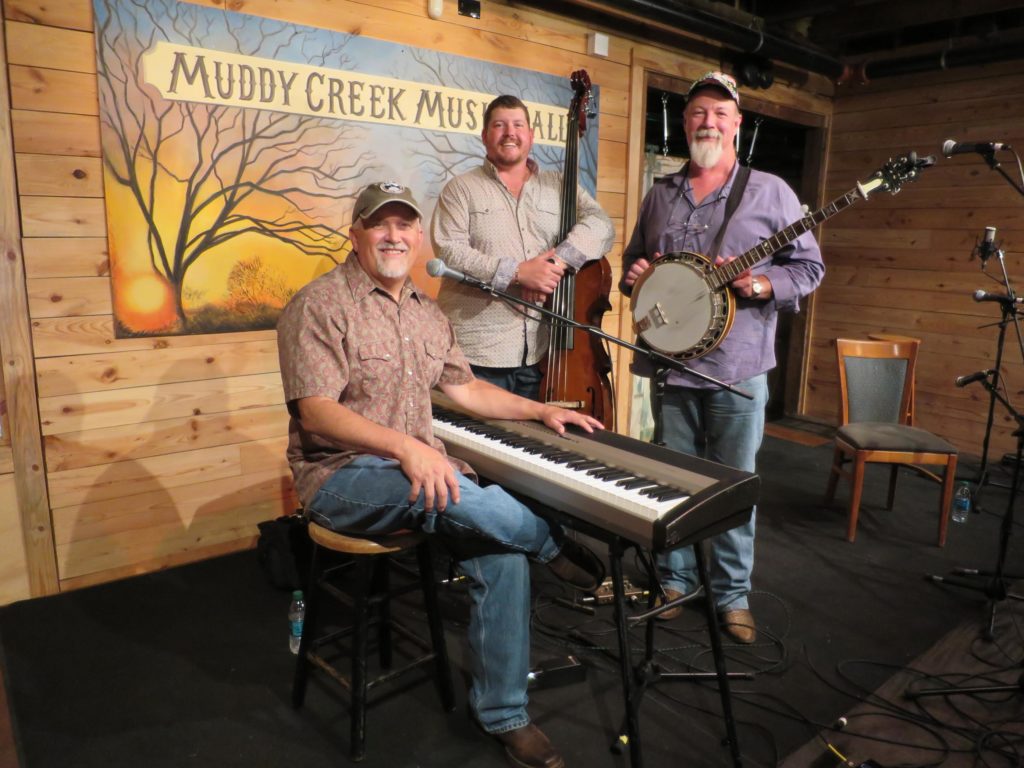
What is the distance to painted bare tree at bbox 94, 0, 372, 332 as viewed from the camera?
8.41ft

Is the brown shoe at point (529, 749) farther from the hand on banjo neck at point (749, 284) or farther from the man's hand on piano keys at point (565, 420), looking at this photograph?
the hand on banjo neck at point (749, 284)

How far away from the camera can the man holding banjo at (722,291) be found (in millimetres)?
2260

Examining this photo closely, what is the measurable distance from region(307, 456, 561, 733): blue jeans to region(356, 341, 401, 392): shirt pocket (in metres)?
0.19

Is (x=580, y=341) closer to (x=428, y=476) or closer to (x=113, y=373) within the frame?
(x=428, y=476)

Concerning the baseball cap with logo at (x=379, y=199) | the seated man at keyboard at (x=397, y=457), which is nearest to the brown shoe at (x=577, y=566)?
the seated man at keyboard at (x=397, y=457)

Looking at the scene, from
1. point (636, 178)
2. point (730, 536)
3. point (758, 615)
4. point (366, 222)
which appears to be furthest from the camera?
point (636, 178)

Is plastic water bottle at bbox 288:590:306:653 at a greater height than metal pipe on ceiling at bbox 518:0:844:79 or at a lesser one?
lesser

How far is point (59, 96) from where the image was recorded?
2469mm

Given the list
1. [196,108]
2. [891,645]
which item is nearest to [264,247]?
[196,108]

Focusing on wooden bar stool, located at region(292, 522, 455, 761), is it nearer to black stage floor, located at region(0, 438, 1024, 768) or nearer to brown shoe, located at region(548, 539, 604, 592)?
black stage floor, located at region(0, 438, 1024, 768)

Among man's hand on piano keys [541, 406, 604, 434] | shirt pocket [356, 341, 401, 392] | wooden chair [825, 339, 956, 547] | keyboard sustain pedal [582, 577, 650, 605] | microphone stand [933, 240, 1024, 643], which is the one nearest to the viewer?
shirt pocket [356, 341, 401, 392]

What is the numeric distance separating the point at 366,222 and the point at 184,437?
1459 mm

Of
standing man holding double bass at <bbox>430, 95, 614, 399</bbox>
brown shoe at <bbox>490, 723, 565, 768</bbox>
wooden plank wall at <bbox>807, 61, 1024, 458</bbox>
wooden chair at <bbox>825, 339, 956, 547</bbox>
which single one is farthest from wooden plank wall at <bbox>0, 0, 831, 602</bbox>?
wooden plank wall at <bbox>807, 61, 1024, 458</bbox>

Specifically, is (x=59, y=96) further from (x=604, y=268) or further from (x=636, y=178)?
(x=636, y=178)
